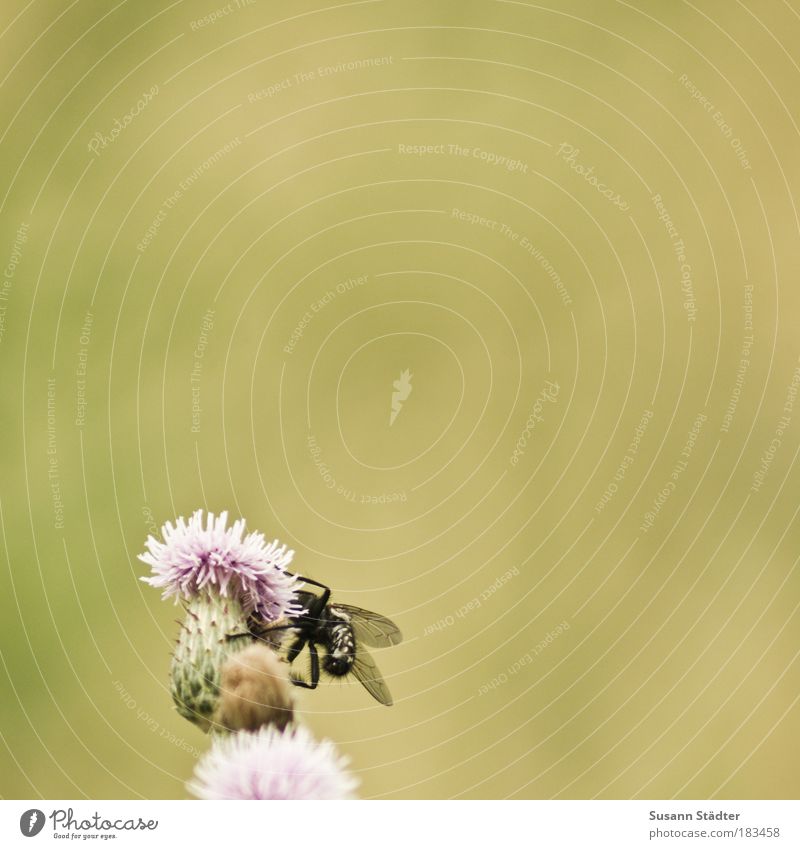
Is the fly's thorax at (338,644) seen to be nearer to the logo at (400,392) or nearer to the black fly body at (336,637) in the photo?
the black fly body at (336,637)

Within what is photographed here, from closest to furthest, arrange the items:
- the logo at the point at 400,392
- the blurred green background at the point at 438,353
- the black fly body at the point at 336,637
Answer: the black fly body at the point at 336,637
the blurred green background at the point at 438,353
the logo at the point at 400,392

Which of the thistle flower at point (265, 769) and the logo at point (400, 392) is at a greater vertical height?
the logo at point (400, 392)

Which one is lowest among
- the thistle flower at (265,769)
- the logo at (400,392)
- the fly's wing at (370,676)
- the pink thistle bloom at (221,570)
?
the thistle flower at (265,769)

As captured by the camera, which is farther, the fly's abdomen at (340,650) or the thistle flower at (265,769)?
the fly's abdomen at (340,650)
